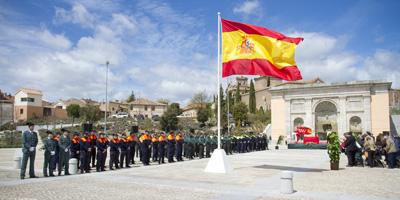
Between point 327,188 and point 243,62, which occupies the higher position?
point 243,62

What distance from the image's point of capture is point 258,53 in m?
13.8

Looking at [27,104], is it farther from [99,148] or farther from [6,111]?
[99,148]

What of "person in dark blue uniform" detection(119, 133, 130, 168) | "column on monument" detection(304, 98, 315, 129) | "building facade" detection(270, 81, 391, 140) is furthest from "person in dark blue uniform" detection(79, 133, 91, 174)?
"column on monument" detection(304, 98, 315, 129)

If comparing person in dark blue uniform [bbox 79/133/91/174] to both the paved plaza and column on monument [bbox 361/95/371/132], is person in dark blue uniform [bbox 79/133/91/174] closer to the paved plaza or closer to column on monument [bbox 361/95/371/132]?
the paved plaza

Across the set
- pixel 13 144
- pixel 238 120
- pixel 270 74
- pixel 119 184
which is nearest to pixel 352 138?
pixel 270 74

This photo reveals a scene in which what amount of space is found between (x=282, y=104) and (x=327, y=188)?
40.7 meters

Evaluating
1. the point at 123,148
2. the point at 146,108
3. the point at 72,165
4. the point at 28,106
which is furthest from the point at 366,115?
the point at 146,108

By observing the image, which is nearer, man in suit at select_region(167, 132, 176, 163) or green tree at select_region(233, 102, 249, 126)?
man in suit at select_region(167, 132, 176, 163)

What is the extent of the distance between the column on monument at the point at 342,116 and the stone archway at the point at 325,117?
71 centimetres

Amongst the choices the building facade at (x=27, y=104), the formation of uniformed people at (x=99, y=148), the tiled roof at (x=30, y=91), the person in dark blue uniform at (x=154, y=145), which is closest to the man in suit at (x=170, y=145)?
the formation of uniformed people at (x=99, y=148)

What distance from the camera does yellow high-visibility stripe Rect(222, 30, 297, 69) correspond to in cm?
1373

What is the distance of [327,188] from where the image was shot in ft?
33.2

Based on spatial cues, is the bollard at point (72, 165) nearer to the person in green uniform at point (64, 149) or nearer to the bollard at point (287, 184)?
the person in green uniform at point (64, 149)

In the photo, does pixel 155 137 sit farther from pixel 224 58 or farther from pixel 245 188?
pixel 245 188
